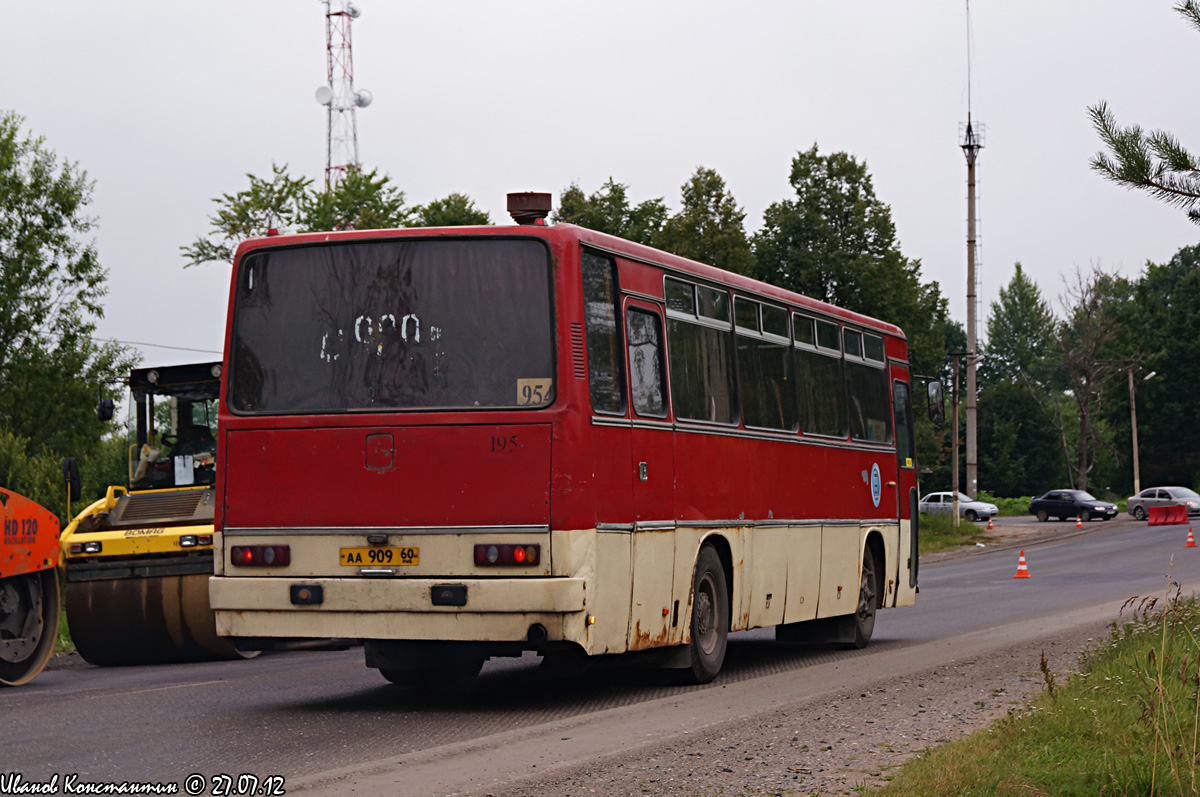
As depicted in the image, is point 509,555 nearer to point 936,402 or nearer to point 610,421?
point 610,421

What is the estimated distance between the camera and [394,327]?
1142 cm

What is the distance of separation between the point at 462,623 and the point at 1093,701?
4.01 m

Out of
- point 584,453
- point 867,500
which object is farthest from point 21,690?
point 867,500

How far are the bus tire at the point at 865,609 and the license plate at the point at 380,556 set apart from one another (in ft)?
23.4

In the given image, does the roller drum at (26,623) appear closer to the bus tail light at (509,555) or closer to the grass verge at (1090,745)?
the bus tail light at (509,555)

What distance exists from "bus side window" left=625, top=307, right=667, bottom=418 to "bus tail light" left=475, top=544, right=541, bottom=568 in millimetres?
1563

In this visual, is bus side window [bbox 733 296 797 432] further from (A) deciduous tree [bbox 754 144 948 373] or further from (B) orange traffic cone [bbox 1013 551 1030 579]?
(A) deciduous tree [bbox 754 144 948 373]

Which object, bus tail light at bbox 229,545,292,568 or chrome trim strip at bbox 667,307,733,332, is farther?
chrome trim strip at bbox 667,307,733,332

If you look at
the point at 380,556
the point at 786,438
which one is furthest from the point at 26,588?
the point at 786,438

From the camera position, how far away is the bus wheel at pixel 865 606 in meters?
17.0

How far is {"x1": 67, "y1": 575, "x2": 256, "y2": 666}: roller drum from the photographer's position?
53.8 feet

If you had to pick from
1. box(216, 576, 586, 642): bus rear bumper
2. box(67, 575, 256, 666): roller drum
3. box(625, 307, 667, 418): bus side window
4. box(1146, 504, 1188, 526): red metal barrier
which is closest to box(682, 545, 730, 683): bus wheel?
box(625, 307, 667, 418): bus side window

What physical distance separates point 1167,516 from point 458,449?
5619 centimetres

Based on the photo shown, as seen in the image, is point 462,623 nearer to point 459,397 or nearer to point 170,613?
point 459,397
